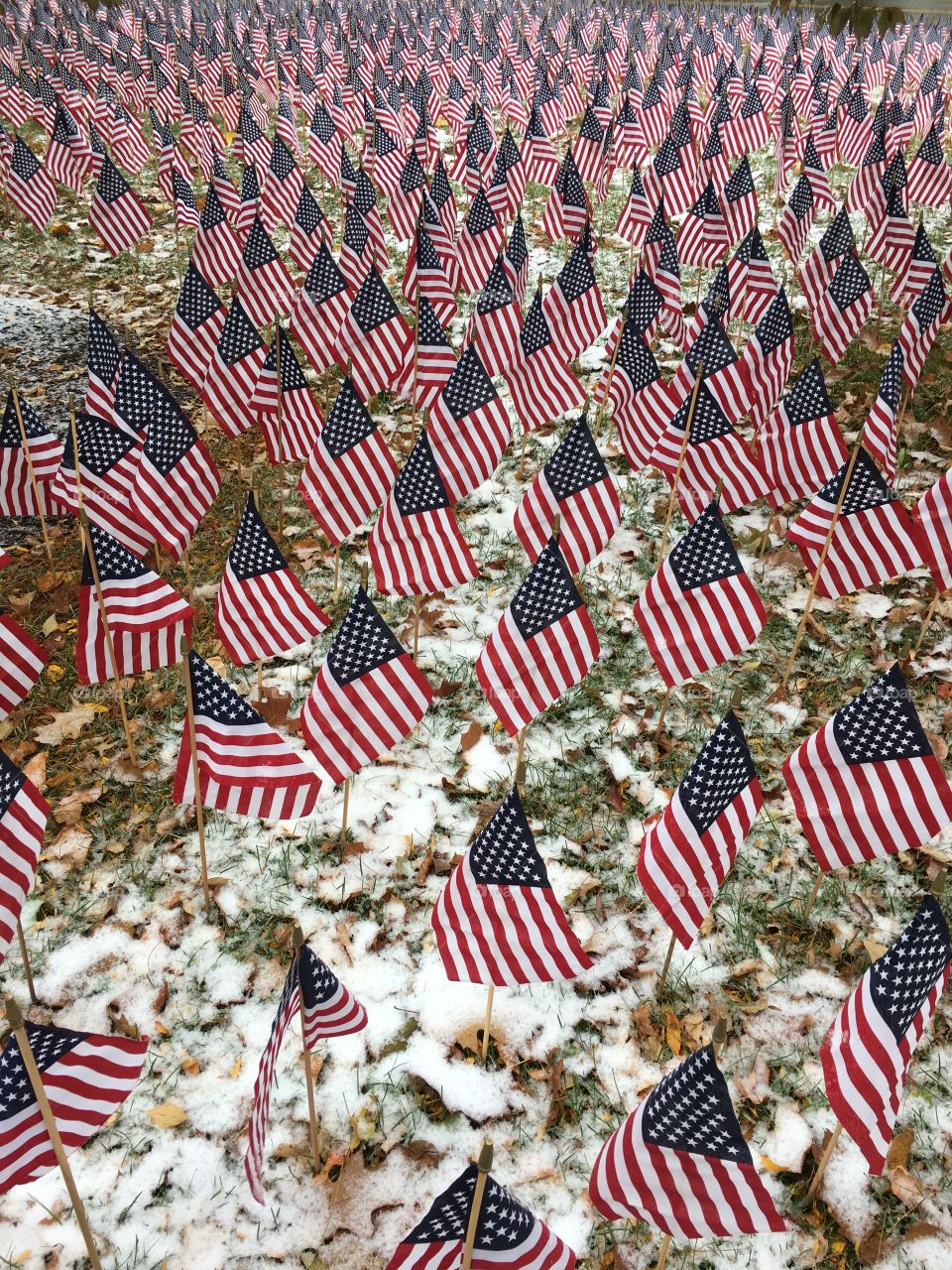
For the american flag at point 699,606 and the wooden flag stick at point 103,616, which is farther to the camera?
the american flag at point 699,606

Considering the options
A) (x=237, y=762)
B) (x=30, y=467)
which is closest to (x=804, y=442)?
(x=237, y=762)

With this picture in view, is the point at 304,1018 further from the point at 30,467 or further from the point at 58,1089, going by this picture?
the point at 30,467

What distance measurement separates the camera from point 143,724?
5.70m

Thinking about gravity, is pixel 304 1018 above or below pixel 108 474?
below

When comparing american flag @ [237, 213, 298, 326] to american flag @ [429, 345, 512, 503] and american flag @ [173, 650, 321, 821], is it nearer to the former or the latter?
american flag @ [429, 345, 512, 503]

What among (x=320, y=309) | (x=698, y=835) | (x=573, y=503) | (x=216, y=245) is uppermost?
(x=216, y=245)

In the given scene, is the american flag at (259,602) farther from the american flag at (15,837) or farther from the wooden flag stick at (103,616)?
the american flag at (15,837)

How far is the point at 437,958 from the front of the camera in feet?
14.8

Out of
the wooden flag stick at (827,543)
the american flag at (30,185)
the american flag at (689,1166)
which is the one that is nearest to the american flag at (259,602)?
the wooden flag stick at (827,543)

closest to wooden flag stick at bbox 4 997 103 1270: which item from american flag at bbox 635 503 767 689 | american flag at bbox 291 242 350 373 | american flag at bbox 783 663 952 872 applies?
american flag at bbox 783 663 952 872

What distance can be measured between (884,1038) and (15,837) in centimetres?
352

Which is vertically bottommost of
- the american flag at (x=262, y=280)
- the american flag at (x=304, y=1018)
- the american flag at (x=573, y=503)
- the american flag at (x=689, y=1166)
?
the american flag at (x=689, y=1166)

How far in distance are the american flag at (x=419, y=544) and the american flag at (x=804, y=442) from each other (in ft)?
8.54

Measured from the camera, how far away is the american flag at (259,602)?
17.2ft
